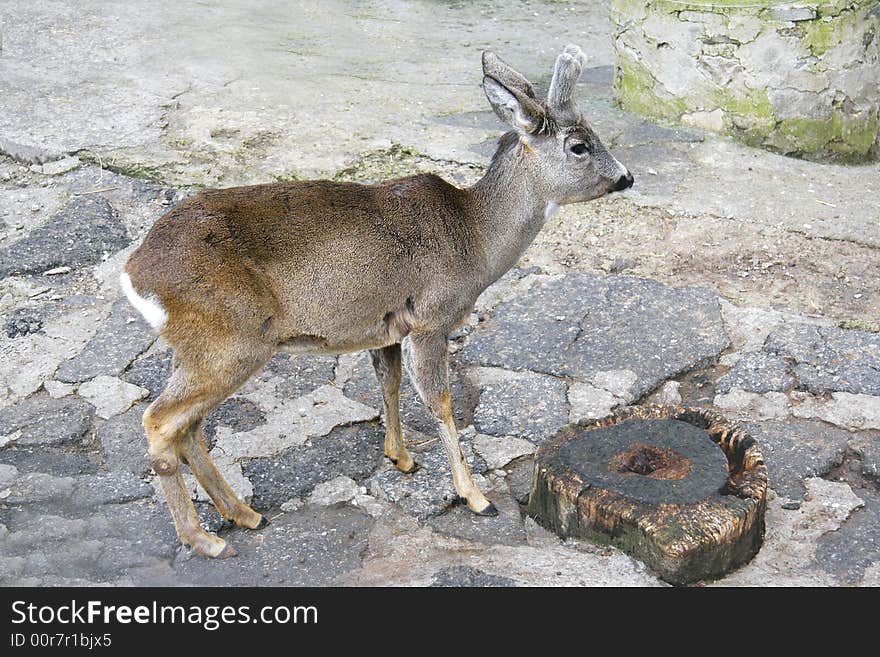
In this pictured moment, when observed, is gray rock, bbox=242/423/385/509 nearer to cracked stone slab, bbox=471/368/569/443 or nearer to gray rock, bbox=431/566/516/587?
cracked stone slab, bbox=471/368/569/443

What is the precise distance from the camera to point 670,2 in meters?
6.43

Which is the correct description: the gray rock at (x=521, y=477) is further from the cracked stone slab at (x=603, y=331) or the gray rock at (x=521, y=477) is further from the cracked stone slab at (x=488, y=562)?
the cracked stone slab at (x=603, y=331)

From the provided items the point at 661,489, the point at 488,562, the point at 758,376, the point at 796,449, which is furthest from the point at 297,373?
the point at 796,449

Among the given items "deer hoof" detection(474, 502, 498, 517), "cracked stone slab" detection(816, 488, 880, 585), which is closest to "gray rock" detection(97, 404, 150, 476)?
"deer hoof" detection(474, 502, 498, 517)

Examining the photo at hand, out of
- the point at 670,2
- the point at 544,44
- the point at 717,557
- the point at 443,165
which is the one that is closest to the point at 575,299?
the point at 443,165

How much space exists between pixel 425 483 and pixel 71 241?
8.05 ft

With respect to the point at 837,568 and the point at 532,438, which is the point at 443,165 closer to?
the point at 532,438

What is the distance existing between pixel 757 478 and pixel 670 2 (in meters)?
3.89

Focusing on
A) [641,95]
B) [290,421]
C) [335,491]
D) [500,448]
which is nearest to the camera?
[335,491]

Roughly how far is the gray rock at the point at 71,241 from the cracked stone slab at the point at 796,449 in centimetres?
317

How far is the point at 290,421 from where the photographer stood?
423 centimetres

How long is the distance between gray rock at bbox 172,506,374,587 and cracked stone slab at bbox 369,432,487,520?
172 millimetres

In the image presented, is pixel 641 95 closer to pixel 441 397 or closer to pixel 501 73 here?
pixel 501 73

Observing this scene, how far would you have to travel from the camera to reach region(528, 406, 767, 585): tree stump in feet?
10.6
